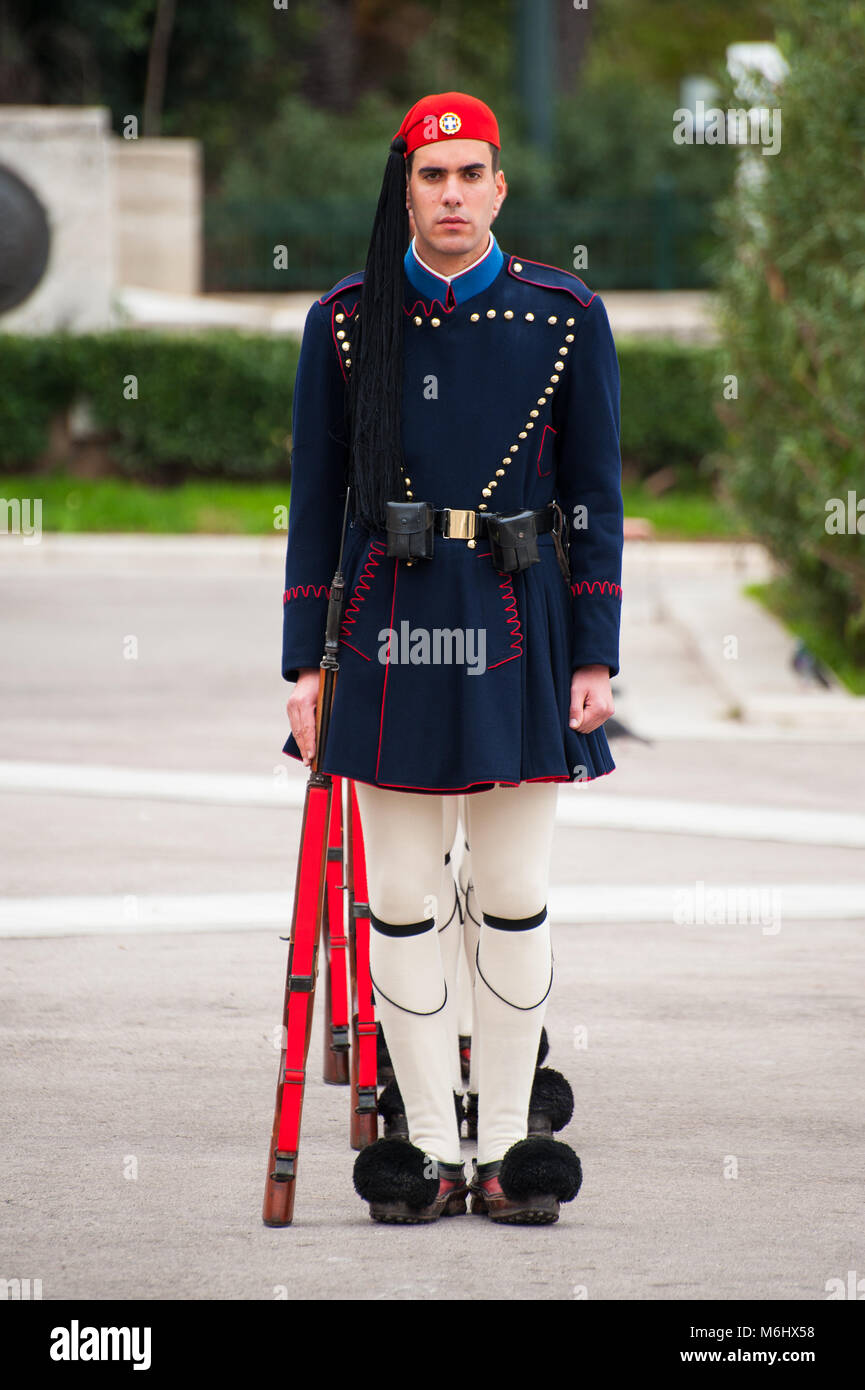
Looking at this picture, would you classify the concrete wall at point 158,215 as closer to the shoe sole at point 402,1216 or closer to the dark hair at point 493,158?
the dark hair at point 493,158

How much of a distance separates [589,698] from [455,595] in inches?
13.4

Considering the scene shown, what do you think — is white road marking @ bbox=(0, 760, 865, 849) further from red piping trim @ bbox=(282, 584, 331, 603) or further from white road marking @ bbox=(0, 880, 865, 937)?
red piping trim @ bbox=(282, 584, 331, 603)

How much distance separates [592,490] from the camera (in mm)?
3875

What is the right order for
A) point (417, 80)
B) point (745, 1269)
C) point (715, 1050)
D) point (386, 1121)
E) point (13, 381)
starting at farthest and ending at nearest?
point (417, 80) < point (13, 381) < point (715, 1050) < point (386, 1121) < point (745, 1269)

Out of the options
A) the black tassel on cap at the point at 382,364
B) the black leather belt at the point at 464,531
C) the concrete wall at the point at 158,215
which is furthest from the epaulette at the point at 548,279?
the concrete wall at the point at 158,215

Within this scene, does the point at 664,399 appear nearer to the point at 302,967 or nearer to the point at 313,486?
the point at 313,486

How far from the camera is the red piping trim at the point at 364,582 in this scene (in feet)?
12.6

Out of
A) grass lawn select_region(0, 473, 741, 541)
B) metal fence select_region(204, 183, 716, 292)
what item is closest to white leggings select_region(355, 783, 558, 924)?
grass lawn select_region(0, 473, 741, 541)

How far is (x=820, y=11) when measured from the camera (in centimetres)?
1088

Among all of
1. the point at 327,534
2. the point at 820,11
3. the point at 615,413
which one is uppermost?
the point at 820,11

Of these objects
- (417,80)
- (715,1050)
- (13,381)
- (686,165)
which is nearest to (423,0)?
(417,80)

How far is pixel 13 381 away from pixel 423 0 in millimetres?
15672

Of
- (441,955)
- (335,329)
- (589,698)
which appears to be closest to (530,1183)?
(441,955)
